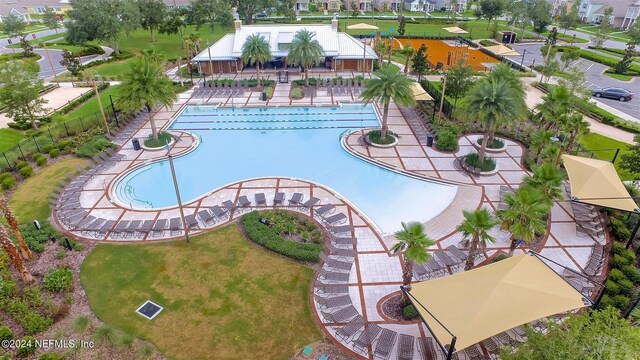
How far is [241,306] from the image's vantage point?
16.8 metres

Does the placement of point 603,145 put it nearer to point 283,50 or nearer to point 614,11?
point 283,50

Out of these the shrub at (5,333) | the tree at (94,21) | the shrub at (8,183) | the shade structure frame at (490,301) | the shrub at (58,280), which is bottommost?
the shrub at (58,280)

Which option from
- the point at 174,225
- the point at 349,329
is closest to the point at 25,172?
the point at 174,225

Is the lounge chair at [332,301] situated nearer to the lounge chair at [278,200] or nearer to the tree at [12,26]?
the lounge chair at [278,200]

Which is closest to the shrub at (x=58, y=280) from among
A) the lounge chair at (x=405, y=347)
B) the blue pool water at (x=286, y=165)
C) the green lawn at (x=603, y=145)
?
the blue pool water at (x=286, y=165)

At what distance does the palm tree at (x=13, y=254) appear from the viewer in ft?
53.2

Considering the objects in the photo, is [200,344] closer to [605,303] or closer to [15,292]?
[15,292]

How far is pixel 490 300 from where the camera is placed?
44.8 ft

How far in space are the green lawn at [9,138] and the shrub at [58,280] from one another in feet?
66.5

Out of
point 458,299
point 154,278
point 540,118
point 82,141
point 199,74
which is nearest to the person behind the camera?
point 458,299

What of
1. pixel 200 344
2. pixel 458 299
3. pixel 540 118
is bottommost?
pixel 200 344

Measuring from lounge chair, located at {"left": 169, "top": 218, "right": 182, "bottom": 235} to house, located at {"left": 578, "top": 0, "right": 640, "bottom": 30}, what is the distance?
10300cm

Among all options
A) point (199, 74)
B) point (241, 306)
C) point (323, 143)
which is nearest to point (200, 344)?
point (241, 306)

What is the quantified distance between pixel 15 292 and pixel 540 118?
3511cm
